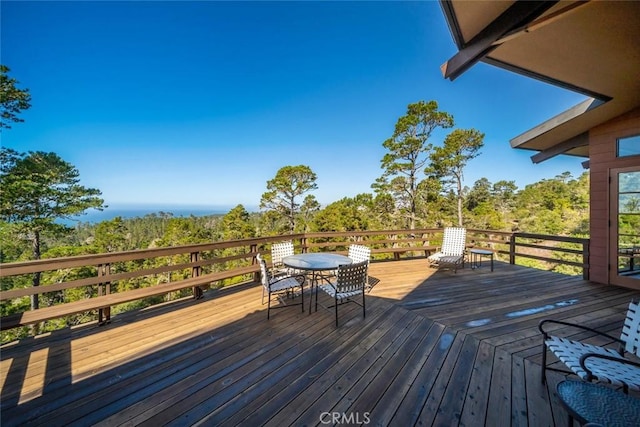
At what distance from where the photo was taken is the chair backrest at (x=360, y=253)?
4.00m

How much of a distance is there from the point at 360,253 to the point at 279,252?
1.52 meters

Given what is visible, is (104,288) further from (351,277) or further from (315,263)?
(351,277)

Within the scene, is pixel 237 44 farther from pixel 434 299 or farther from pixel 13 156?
pixel 13 156

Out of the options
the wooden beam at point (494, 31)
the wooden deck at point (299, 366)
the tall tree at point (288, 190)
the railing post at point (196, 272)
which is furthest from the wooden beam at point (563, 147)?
the tall tree at point (288, 190)

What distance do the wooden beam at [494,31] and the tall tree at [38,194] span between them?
13.9m

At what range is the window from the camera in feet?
13.5

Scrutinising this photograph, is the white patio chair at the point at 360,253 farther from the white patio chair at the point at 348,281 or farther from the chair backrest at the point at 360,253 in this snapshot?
the white patio chair at the point at 348,281

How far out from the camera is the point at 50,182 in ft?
33.9

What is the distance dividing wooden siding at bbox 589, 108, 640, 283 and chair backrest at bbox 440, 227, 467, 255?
218 cm

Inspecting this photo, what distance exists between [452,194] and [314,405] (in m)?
14.7

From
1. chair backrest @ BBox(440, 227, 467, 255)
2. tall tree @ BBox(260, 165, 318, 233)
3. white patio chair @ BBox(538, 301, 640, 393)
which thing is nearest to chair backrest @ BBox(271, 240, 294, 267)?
white patio chair @ BBox(538, 301, 640, 393)

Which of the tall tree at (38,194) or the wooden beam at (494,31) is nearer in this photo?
the wooden beam at (494,31)

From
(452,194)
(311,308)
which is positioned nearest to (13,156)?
(311,308)

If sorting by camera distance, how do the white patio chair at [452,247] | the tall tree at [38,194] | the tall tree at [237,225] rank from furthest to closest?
the tall tree at [237,225]
the tall tree at [38,194]
the white patio chair at [452,247]
